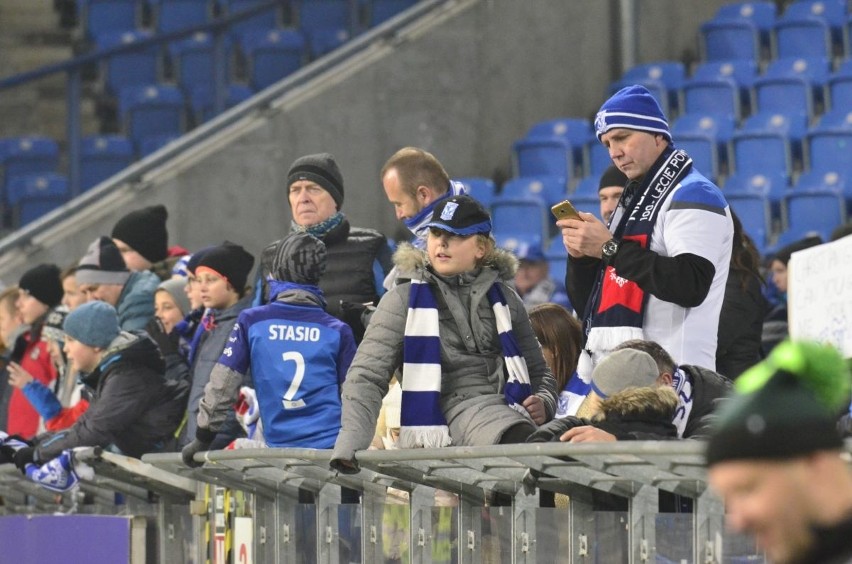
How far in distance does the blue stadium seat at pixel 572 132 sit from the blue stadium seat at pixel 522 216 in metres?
1.00

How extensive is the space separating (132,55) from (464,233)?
398 inches

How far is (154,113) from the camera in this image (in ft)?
48.5

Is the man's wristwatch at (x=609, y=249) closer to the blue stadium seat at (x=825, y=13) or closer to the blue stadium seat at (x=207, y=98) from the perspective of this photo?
the blue stadium seat at (x=825, y=13)

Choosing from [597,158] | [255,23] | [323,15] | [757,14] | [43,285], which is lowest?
[43,285]

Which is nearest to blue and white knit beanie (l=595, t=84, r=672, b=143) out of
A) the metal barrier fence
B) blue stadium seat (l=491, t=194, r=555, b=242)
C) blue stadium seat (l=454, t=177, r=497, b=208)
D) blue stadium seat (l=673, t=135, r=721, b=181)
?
the metal barrier fence

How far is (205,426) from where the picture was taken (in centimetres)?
609

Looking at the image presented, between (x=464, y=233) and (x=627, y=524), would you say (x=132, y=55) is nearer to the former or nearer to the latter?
(x=464, y=233)

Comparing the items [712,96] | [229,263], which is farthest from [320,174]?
[712,96]

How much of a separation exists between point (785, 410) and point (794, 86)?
37.5 ft

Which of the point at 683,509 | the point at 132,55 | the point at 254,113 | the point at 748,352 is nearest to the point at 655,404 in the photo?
the point at 683,509

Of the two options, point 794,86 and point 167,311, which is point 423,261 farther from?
point 794,86

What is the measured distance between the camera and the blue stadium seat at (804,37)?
13.8 meters

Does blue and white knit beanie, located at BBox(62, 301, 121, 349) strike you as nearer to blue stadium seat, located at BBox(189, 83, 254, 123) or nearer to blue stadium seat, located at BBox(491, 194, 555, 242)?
blue stadium seat, located at BBox(491, 194, 555, 242)

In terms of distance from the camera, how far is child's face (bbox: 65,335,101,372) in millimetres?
7293
